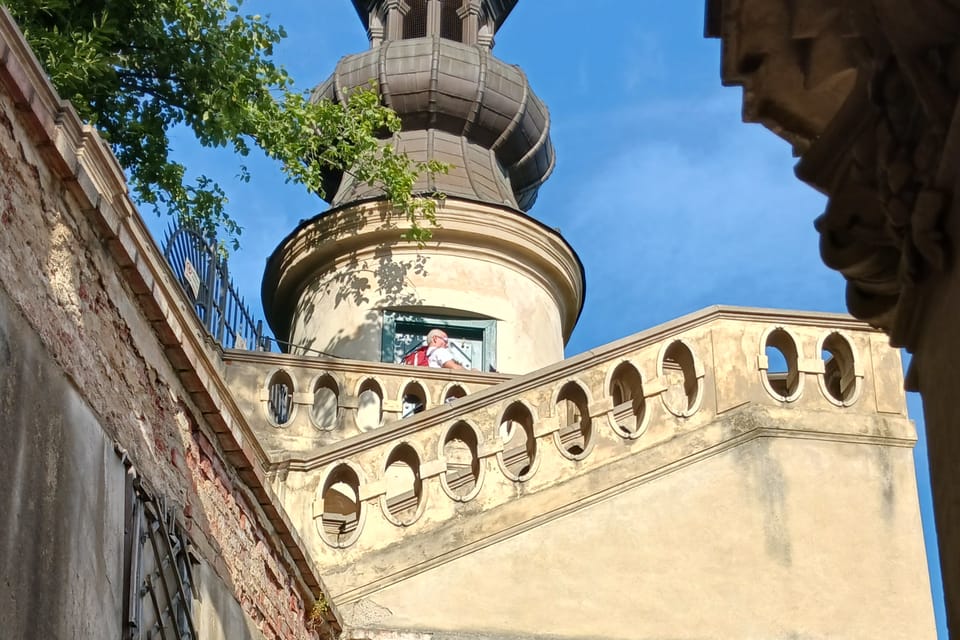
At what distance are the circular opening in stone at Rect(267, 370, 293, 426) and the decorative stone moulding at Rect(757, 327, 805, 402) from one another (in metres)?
3.74

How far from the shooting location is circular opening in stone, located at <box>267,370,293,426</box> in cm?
1399

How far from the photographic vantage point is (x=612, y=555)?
36.9ft

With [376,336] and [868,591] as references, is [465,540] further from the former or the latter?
[376,336]

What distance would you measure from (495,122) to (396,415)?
985cm

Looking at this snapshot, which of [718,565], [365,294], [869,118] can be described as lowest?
[869,118]

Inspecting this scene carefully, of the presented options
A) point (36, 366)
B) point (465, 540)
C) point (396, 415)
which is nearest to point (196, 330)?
point (36, 366)

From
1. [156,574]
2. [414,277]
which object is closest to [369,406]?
[414,277]

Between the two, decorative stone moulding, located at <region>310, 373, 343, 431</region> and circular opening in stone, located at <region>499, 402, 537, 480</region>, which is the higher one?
decorative stone moulding, located at <region>310, 373, 343, 431</region>

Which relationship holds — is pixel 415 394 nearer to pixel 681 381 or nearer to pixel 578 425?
pixel 578 425

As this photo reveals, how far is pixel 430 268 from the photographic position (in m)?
20.2

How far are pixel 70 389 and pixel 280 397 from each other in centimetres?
867

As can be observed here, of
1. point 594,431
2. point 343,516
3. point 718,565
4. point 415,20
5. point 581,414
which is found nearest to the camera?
point 718,565

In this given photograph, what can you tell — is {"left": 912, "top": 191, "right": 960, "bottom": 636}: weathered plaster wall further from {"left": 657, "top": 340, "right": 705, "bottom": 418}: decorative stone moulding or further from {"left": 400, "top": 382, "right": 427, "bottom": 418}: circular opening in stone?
{"left": 400, "top": 382, "right": 427, "bottom": 418}: circular opening in stone


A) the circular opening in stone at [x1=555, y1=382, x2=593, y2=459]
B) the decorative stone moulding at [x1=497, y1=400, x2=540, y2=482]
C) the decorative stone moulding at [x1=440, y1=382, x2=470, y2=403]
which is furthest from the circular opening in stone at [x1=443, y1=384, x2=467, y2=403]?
the decorative stone moulding at [x1=497, y1=400, x2=540, y2=482]
